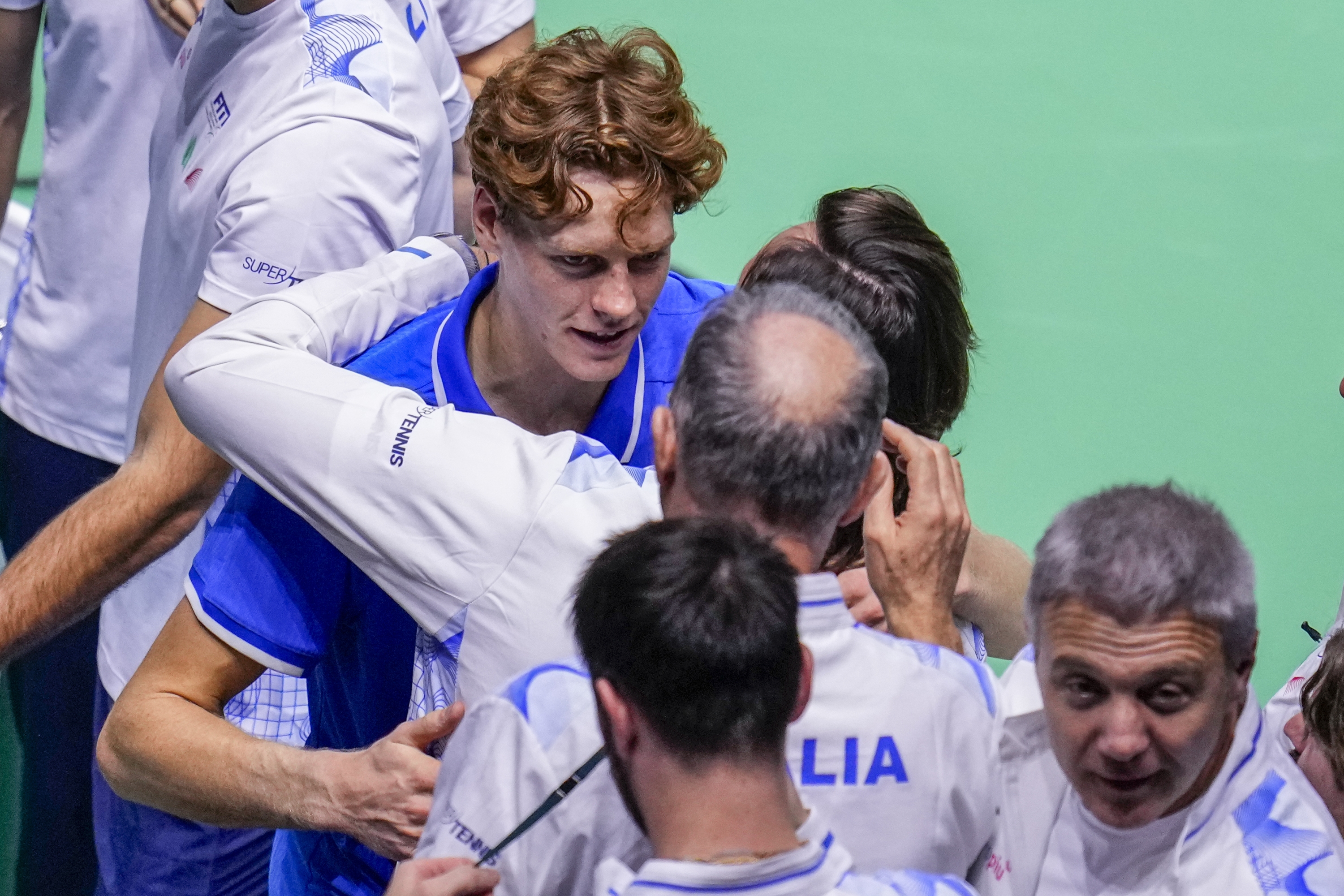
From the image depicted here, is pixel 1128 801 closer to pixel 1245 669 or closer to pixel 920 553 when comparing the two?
pixel 1245 669

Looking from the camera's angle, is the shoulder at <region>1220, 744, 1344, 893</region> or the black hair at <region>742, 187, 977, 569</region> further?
the black hair at <region>742, 187, 977, 569</region>

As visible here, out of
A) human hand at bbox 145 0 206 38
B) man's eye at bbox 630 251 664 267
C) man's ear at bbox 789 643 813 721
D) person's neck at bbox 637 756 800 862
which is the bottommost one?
human hand at bbox 145 0 206 38

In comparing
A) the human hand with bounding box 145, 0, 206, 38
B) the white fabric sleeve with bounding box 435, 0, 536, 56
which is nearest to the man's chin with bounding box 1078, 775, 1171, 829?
the human hand with bounding box 145, 0, 206, 38

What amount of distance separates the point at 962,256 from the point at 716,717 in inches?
149

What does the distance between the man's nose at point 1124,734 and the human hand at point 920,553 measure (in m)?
0.26

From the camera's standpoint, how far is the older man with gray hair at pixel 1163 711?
133 centimetres

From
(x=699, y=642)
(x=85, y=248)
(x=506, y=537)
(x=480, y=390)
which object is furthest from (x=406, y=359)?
(x=85, y=248)

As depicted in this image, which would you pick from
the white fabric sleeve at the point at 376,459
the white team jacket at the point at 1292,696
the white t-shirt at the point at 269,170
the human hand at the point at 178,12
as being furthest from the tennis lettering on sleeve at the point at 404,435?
the human hand at the point at 178,12

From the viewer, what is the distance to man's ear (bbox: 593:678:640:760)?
1.20 metres

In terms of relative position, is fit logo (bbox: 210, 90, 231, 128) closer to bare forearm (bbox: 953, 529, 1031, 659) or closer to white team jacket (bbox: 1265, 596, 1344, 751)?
bare forearm (bbox: 953, 529, 1031, 659)

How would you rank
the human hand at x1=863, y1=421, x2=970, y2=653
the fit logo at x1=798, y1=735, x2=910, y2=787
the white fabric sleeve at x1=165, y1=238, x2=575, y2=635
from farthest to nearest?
the human hand at x1=863, y1=421, x2=970, y2=653 < the white fabric sleeve at x1=165, y1=238, x2=575, y2=635 < the fit logo at x1=798, y1=735, x2=910, y2=787

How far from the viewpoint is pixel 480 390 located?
191cm

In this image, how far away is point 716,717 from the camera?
1.17m

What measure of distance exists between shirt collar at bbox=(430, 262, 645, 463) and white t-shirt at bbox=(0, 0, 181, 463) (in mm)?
961
